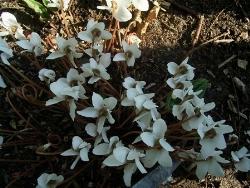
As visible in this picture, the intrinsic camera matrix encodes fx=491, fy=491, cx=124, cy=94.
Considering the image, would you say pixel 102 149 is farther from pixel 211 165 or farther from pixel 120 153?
pixel 211 165

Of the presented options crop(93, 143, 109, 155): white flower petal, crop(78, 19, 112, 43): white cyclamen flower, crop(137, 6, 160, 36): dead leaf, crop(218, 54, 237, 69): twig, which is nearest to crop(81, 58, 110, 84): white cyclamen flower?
crop(78, 19, 112, 43): white cyclamen flower

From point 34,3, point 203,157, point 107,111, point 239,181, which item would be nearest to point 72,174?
point 107,111

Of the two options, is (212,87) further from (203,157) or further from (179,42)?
(203,157)

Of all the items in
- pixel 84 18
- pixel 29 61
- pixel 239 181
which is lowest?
pixel 239 181

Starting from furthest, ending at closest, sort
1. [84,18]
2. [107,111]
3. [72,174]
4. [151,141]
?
[84,18]
[72,174]
[107,111]
[151,141]

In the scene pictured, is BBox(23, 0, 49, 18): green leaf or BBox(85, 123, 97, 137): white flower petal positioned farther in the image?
BBox(23, 0, 49, 18): green leaf

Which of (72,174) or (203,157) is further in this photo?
(72,174)

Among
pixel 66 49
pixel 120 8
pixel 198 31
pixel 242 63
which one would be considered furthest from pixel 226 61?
pixel 66 49

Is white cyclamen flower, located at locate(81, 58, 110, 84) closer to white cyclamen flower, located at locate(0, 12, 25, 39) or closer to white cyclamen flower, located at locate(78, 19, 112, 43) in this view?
white cyclamen flower, located at locate(78, 19, 112, 43)
